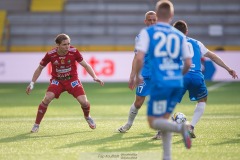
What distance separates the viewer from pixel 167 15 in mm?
7207

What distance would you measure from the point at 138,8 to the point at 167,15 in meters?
22.8

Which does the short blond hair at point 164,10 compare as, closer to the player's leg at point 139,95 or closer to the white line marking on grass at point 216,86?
the player's leg at point 139,95

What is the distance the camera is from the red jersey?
35.4ft

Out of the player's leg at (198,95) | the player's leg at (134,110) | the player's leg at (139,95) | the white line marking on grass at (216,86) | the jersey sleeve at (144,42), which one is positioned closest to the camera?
the jersey sleeve at (144,42)

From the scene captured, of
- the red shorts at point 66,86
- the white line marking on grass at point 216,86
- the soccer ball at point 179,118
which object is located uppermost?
the red shorts at point 66,86

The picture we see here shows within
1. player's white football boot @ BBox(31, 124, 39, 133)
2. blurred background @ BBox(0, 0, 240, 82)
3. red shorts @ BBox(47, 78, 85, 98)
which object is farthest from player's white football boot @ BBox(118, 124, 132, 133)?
blurred background @ BBox(0, 0, 240, 82)

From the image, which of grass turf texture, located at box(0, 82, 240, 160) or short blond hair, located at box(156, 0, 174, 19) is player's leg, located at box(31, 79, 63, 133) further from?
short blond hair, located at box(156, 0, 174, 19)

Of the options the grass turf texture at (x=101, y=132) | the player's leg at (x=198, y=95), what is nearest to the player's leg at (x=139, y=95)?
the grass turf texture at (x=101, y=132)

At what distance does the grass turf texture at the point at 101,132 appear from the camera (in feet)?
27.8

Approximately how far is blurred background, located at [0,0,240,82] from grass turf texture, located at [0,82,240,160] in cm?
1054

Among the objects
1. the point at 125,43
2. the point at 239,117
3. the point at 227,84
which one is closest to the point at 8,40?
the point at 125,43

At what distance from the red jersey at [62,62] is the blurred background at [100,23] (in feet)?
55.0

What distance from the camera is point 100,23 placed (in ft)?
95.8

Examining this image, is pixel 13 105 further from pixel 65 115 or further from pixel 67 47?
pixel 67 47
